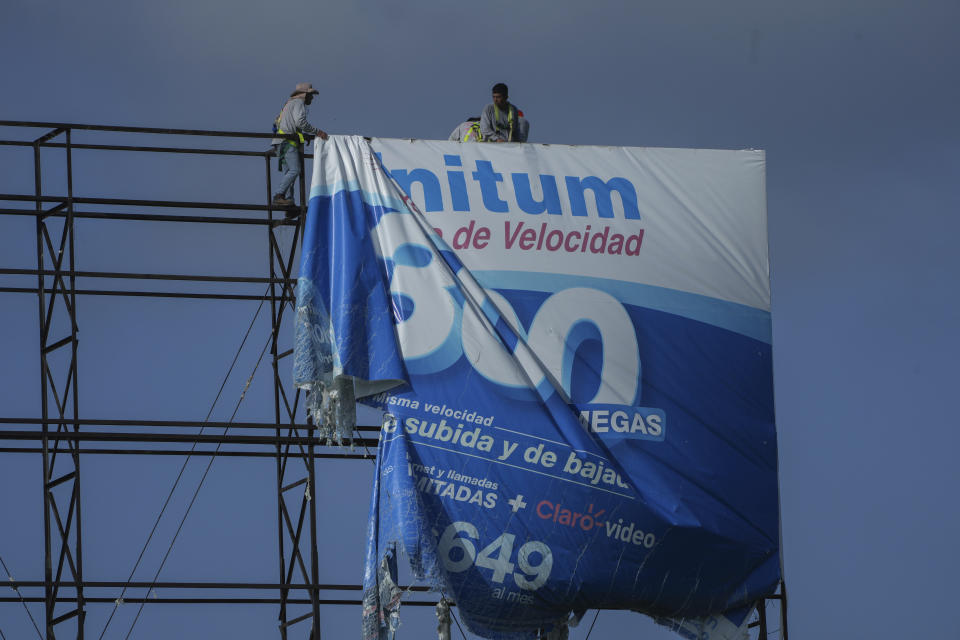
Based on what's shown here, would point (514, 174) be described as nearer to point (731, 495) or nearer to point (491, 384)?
point (491, 384)

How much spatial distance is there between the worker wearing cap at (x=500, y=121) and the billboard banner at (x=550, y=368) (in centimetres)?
68

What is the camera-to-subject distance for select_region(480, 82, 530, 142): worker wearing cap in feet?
80.8

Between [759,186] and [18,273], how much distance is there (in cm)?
838

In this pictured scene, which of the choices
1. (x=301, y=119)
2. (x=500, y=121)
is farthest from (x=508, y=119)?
(x=301, y=119)

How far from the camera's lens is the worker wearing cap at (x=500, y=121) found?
24.6 metres

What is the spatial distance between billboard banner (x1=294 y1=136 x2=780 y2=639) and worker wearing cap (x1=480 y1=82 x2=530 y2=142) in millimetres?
684

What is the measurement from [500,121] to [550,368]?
3.25 m

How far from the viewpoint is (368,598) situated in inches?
870

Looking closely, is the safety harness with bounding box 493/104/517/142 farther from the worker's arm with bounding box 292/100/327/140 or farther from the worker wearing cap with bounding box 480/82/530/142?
the worker's arm with bounding box 292/100/327/140

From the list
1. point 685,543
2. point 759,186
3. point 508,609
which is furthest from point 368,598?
point 759,186

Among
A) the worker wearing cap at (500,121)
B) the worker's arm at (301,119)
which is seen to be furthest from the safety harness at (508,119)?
the worker's arm at (301,119)

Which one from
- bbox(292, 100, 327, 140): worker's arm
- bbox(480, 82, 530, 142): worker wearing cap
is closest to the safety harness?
bbox(480, 82, 530, 142): worker wearing cap

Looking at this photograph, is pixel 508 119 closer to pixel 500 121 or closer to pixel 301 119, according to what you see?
pixel 500 121

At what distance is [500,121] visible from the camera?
24.7m
